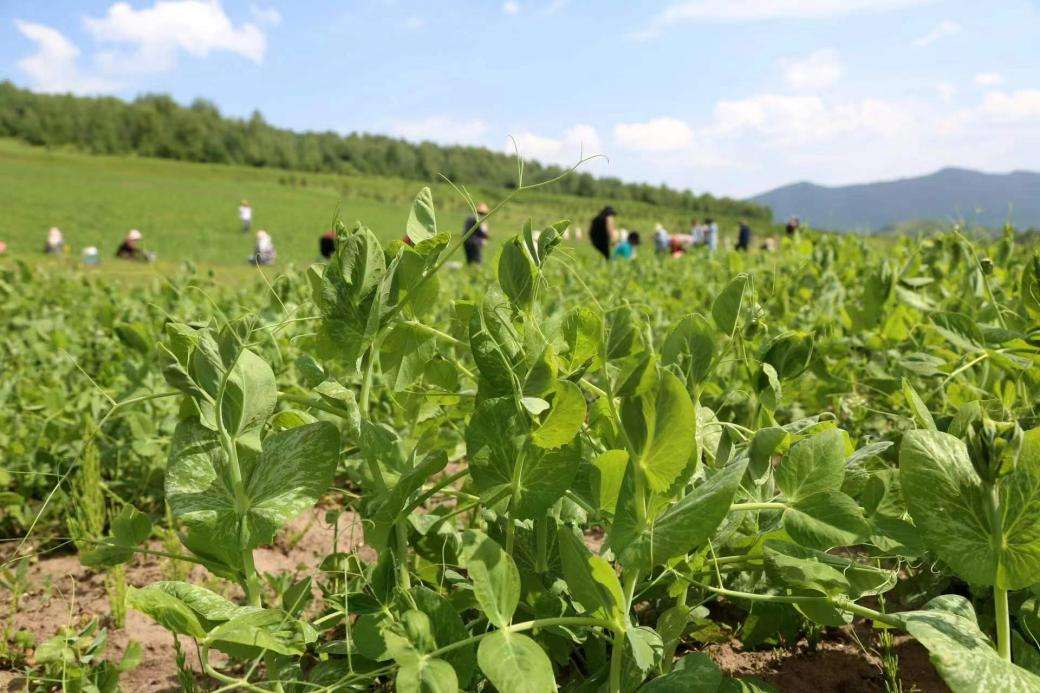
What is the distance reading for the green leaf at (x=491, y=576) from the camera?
2.75ft

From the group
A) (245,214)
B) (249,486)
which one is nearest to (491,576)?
(249,486)

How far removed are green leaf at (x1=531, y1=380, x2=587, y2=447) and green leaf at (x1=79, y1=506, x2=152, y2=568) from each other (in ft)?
2.10

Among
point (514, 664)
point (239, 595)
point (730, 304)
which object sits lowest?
point (239, 595)

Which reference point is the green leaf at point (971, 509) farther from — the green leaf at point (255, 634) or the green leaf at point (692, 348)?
the green leaf at point (255, 634)

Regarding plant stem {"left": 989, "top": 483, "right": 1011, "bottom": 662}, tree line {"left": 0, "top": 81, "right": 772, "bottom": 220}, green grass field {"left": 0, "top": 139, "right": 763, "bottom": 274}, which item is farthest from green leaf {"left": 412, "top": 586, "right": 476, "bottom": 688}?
tree line {"left": 0, "top": 81, "right": 772, "bottom": 220}

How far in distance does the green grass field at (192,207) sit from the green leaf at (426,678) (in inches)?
414

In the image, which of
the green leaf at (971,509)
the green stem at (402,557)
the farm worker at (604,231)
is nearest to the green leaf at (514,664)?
the green stem at (402,557)

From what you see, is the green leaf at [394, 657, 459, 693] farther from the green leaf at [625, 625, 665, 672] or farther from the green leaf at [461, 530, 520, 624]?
the green leaf at [625, 625, 665, 672]

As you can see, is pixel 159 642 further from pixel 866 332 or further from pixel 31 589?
pixel 866 332

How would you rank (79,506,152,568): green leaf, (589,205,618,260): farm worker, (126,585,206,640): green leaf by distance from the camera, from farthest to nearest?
(589,205,618,260): farm worker → (79,506,152,568): green leaf → (126,585,206,640): green leaf

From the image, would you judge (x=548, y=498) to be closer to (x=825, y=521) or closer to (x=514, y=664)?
(x=514, y=664)

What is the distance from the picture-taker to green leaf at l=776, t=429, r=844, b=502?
990 millimetres

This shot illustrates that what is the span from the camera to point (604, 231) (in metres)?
11.0

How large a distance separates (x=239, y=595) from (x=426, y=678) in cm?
128
